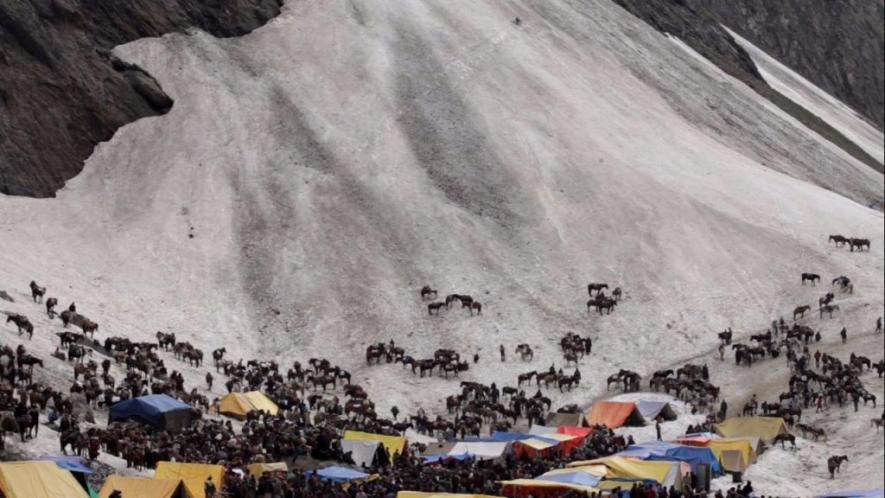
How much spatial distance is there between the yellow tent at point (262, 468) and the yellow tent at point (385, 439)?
7.62 meters

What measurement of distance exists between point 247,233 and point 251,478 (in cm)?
3966

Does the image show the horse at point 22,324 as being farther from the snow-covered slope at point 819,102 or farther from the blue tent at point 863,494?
the snow-covered slope at point 819,102

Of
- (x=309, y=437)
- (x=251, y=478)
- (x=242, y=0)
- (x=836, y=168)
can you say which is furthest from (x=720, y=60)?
(x=251, y=478)

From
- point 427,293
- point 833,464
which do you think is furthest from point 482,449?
point 427,293

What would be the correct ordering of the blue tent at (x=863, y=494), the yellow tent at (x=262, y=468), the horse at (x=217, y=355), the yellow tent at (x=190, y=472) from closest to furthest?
the yellow tent at (x=190, y=472) < the blue tent at (x=863, y=494) < the yellow tent at (x=262, y=468) < the horse at (x=217, y=355)

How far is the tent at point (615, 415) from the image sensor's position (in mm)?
60500

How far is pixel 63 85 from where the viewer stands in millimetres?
86812

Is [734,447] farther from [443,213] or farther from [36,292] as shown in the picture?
[443,213]

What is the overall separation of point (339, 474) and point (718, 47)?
95062mm

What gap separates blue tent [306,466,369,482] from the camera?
45375 mm

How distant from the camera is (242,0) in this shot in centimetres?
10212

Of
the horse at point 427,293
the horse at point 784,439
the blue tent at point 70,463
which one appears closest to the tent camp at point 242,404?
the blue tent at point 70,463

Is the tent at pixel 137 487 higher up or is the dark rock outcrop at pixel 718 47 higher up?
the dark rock outcrop at pixel 718 47

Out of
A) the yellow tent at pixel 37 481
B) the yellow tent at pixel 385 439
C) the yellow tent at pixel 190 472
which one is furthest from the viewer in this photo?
the yellow tent at pixel 385 439
